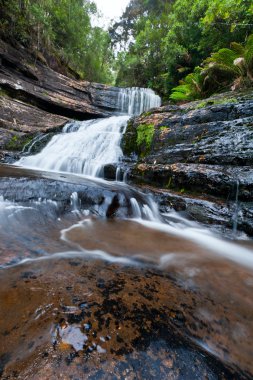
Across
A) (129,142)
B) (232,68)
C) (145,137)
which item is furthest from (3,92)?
(232,68)

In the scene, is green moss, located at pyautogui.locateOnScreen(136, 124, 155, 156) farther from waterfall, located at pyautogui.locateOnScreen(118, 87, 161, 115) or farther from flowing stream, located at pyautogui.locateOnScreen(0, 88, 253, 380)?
waterfall, located at pyautogui.locateOnScreen(118, 87, 161, 115)

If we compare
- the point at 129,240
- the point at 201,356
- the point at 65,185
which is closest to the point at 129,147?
the point at 65,185

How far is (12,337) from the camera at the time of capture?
0.86 m

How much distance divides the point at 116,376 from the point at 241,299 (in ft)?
3.88

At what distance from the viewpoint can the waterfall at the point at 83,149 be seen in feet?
19.6

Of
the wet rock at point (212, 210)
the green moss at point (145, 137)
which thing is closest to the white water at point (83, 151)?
the green moss at point (145, 137)

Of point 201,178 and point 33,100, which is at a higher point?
point 33,100

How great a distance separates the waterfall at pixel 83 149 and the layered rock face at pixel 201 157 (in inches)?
24.5

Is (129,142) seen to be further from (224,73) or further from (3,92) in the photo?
(3,92)

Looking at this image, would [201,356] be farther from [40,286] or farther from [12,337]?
[40,286]

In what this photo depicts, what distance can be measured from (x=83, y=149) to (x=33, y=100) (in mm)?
4746

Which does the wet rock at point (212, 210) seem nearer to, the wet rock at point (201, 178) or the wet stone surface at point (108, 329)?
the wet rock at point (201, 178)

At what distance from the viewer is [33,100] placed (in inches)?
361

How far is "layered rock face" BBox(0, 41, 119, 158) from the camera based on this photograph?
7568mm
